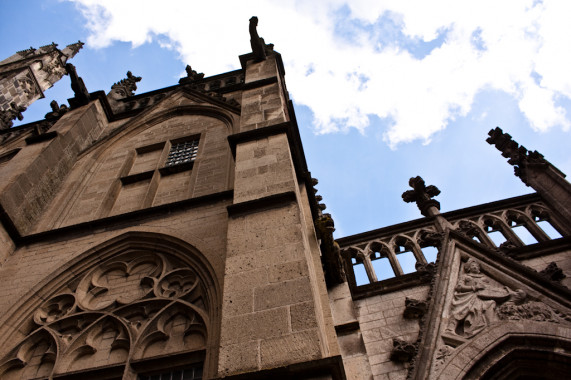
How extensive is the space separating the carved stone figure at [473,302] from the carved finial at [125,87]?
12589mm

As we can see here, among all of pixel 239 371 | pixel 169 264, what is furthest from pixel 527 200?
pixel 239 371

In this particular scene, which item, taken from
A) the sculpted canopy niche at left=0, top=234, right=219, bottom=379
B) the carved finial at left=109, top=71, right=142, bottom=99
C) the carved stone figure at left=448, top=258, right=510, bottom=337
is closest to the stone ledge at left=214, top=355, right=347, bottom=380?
the sculpted canopy niche at left=0, top=234, right=219, bottom=379

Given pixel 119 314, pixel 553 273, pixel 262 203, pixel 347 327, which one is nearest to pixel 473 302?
pixel 553 273

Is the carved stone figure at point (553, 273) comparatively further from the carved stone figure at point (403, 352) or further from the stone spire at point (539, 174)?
the carved stone figure at point (403, 352)

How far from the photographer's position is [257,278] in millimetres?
3941

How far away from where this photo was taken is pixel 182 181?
8.16 m

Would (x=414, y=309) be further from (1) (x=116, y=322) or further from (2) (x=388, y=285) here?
(1) (x=116, y=322)

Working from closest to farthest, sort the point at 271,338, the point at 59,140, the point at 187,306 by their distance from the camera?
the point at 271,338 < the point at 187,306 < the point at 59,140

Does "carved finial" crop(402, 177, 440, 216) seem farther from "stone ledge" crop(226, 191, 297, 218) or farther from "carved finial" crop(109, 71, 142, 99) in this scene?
"carved finial" crop(109, 71, 142, 99)

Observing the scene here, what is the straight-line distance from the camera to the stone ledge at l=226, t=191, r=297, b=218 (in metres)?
4.94

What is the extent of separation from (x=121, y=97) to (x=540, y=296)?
1368cm

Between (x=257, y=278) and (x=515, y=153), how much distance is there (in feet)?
23.3

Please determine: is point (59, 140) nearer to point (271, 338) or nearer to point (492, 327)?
point (271, 338)

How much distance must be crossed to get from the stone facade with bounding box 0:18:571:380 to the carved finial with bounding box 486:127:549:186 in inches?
2.5
